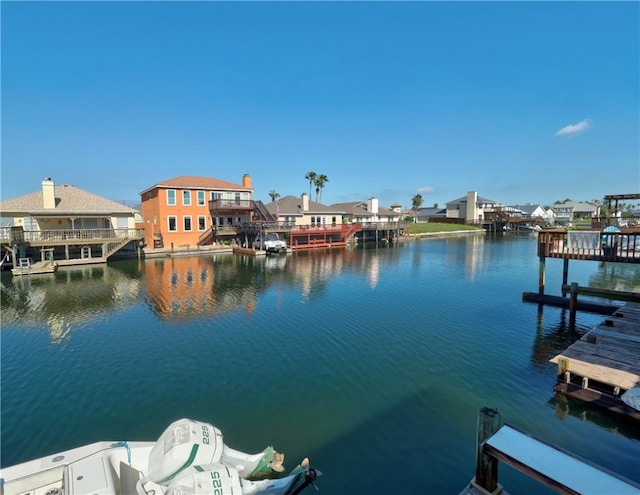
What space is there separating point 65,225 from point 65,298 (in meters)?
16.8

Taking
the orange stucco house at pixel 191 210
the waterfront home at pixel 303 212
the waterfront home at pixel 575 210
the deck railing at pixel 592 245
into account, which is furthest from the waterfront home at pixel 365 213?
the waterfront home at pixel 575 210

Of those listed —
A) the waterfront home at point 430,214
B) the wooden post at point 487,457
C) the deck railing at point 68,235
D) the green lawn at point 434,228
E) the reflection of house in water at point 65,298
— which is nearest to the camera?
the wooden post at point 487,457

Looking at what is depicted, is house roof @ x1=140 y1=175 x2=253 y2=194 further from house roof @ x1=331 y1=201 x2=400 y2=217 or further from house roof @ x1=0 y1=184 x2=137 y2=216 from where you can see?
house roof @ x1=331 y1=201 x2=400 y2=217

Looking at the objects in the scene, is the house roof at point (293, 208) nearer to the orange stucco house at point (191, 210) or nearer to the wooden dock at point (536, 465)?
the orange stucco house at point (191, 210)

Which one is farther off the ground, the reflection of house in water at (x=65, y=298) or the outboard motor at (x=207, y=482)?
the outboard motor at (x=207, y=482)

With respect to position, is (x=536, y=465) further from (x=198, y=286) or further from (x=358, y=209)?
(x=358, y=209)

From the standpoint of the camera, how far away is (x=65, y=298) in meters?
19.3

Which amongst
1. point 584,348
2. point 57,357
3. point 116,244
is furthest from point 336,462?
point 116,244

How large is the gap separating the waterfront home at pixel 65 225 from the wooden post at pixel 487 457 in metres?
33.1

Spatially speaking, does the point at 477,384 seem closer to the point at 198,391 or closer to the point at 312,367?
the point at 312,367

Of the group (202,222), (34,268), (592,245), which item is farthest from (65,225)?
(592,245)

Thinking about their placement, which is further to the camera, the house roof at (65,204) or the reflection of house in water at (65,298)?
the house roof at (65,204)

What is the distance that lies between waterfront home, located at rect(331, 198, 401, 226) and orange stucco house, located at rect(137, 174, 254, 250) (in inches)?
834

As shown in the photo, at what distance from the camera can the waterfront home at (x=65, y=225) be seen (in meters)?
28.5
